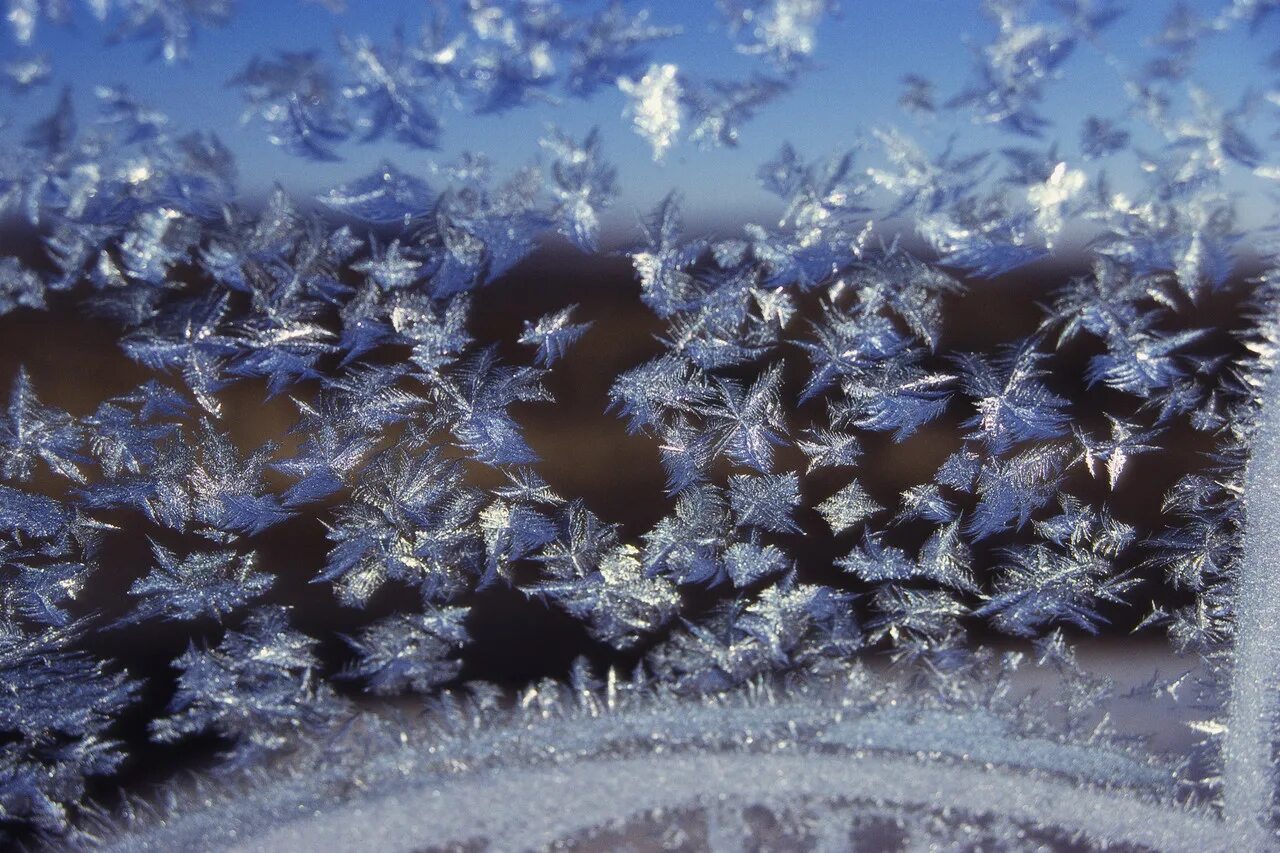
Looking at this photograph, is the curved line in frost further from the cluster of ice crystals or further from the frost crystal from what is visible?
the frost crystal

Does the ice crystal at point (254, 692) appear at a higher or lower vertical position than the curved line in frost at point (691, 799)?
higher

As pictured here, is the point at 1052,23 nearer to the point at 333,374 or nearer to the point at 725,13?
the point at 725,13

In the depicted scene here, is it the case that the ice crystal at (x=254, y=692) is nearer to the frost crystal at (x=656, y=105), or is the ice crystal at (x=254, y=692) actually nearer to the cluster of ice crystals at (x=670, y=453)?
the cluster of ice crystals at (x=670, y=453)

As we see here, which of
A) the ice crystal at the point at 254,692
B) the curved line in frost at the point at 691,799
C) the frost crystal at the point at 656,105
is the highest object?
the frost crystal at the point at 656,105

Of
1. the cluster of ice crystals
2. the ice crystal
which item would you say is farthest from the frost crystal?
the ice crystal

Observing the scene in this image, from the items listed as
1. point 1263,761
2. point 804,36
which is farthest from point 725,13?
point 1263,761

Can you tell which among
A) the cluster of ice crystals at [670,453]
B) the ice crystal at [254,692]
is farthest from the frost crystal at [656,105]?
the ice crystal at [254,692]

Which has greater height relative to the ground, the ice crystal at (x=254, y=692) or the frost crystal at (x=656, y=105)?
the frost crystal at (x=656, y=105)

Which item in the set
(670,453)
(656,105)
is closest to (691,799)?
(670,453)

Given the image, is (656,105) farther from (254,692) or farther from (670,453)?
(254,692)

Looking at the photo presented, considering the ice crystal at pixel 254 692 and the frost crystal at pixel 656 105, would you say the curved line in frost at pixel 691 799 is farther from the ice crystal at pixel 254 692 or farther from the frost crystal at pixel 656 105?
the frost crystal at pixel 656 105
